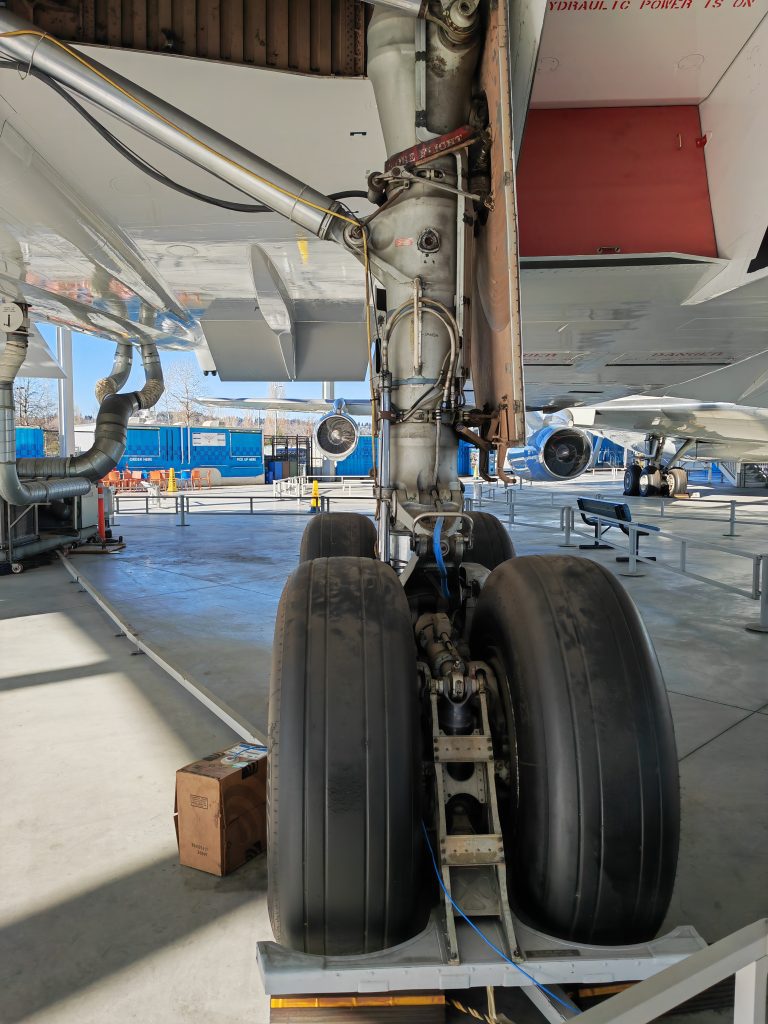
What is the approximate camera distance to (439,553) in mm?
2348

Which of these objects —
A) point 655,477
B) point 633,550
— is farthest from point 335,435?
point 655,477

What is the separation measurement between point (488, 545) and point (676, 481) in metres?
17.5

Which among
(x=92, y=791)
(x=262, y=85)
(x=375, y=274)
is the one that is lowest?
(x=92, y=791)

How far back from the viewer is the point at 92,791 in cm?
289

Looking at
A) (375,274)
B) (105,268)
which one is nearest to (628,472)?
(105,268)

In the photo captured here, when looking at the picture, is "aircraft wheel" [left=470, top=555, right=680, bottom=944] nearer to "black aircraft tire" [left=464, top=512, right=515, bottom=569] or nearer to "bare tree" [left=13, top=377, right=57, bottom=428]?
"black aircraft tire" [left=464, top=512, right=515, bottom=569]

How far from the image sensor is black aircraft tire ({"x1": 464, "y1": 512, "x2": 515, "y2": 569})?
168 inches

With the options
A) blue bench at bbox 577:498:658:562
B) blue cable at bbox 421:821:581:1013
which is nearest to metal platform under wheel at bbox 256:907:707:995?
blue cable at bbox 421:821:581:1013

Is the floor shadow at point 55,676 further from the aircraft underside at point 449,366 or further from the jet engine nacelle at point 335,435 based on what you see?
the jet engine nacelle at point 335,435

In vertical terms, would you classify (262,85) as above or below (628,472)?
above

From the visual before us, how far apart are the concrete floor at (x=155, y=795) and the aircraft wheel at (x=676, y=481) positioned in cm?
1314

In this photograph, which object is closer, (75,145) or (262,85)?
(262,85)

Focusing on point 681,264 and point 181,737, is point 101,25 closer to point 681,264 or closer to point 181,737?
point 681,264

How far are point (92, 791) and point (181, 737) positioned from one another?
0.62 m
